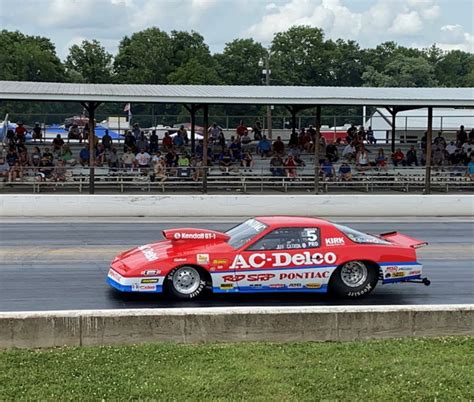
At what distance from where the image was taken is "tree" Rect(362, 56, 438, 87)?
96000 millimetres

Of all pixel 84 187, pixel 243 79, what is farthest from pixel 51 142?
pixel 243 79

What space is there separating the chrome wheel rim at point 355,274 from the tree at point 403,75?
279ft

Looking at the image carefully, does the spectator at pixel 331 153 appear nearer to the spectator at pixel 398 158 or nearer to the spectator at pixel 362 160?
the spectator at pixel 362 160

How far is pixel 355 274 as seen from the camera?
12539 millimetres

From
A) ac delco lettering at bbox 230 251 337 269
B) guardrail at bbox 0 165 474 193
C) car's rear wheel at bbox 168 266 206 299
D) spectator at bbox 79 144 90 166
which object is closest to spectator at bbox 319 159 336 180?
guardrail at bbox 0 165 474 193

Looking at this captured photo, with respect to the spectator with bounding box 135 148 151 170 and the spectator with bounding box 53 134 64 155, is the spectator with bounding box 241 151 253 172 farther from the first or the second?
the spectator with bounding box 53 134 64 155

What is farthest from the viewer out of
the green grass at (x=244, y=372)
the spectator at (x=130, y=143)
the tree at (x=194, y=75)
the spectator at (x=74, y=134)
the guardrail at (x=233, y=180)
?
the tree at (x=194, y=75)

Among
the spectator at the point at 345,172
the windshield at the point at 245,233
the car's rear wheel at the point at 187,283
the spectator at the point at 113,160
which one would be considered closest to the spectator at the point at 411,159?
the spectator at the point at 345,172

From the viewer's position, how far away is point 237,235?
12633mm

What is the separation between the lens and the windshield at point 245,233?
12.3 m

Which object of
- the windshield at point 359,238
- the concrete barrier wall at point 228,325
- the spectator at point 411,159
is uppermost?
the spectator at point 411,159

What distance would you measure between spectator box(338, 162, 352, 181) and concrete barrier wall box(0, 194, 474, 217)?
7.93 ft

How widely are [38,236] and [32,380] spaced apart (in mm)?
11749

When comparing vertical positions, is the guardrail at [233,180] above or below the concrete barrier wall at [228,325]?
above
